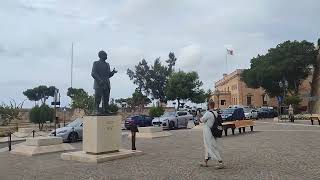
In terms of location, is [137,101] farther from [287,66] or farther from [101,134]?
[101,134]

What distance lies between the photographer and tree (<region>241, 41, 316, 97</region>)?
2623 inches

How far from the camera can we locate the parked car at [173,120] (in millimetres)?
36281

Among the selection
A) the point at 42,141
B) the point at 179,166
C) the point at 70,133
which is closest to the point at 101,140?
the point at 179,166

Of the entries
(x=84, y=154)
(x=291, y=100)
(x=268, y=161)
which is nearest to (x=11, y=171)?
(x=84, y=154)

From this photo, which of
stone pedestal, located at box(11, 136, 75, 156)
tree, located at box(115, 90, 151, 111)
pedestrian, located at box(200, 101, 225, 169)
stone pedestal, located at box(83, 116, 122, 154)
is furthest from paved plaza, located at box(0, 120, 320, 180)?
tree, located at box(115, 90, 151, 111)

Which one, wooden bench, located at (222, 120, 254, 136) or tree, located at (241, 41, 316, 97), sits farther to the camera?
tree, located at (241, 41, 316, 97)

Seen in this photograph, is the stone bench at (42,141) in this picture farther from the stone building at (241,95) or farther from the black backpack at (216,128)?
the stone building at (241,95)

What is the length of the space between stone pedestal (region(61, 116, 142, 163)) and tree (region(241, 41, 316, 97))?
179ft

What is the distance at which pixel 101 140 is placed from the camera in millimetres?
14875

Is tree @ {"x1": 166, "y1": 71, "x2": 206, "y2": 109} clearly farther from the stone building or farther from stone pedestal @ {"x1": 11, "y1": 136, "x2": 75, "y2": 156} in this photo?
stone pedestal @ {"x1": 11, "y1": 136, "x2": 75, "y2": 156}

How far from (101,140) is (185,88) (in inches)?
2241

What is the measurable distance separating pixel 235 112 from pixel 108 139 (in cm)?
1447

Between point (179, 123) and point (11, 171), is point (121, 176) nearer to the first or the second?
point (11, 171)

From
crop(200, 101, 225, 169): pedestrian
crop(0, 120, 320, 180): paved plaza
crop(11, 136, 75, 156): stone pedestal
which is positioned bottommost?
crop(0, 120, 320, 180): paved plaza
